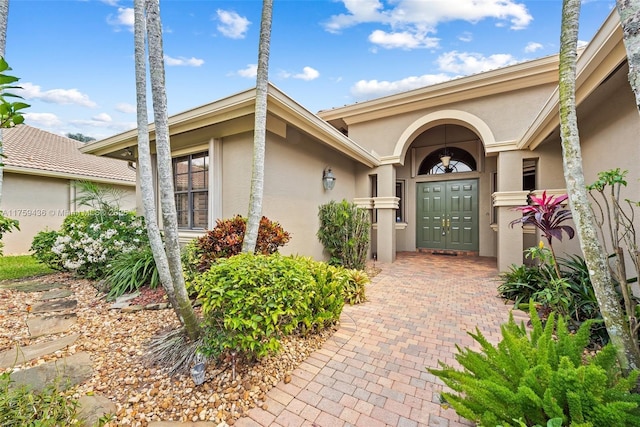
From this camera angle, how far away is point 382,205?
755 centimetres

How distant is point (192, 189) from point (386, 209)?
5.07 metres

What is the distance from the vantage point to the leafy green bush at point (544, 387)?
139 centimetres

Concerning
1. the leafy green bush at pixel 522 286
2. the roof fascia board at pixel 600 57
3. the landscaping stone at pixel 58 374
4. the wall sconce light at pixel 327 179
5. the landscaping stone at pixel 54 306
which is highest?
the roof fascia board at pixel 600 57

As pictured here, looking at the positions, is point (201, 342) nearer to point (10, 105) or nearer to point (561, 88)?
point (10, 105)

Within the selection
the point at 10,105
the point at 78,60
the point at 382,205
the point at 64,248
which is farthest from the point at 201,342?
the point at 78,60

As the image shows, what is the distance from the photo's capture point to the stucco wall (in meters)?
7.98

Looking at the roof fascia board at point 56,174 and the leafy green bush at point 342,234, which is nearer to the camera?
the leafy green bush at point 342,234

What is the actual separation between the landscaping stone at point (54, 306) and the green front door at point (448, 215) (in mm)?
9030

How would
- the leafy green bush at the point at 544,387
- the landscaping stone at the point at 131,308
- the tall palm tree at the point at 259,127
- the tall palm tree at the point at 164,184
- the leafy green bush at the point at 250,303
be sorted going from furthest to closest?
the landscaping stone at the point at 131,308 → the tall palm tree at the point at 259,127 → the tall palm tree at the point at 164,184 → the leafy green bush at the point at 250,303 → the leafy green bush at the point at 544,387

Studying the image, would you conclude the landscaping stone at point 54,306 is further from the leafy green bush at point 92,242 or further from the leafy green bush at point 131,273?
the leafy green bush at point 92,242

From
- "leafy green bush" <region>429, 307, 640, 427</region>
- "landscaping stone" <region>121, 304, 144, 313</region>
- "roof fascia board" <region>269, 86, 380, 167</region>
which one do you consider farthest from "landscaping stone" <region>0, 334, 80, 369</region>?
"roof fascia board" <region>269, 86, 380, 167</region>

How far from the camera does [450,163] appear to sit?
893cm

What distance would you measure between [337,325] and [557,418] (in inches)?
96.0

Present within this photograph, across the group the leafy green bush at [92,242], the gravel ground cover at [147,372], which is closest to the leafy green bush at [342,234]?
the gravel ground cover at [147,372]
